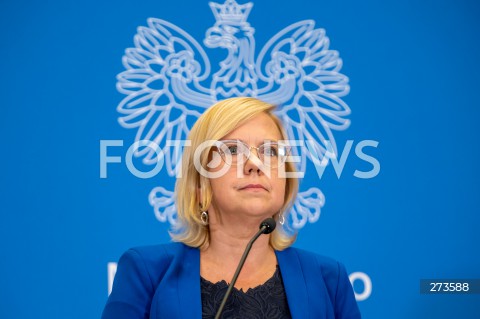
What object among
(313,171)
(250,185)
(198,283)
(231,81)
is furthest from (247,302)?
(231,81)

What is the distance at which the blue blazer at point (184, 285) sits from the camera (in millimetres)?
1378

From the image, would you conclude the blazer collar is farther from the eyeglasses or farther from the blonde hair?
the eyeglasses

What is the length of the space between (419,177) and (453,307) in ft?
1.94

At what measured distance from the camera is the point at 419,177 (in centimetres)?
246

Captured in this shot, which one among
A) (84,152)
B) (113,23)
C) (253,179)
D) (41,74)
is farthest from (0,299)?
(253,179)

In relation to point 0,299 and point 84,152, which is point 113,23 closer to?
point 84,152

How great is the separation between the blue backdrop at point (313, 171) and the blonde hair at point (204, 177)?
32.2 inches

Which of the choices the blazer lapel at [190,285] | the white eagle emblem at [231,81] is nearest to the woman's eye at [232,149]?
the blazer lapel at [190,285]

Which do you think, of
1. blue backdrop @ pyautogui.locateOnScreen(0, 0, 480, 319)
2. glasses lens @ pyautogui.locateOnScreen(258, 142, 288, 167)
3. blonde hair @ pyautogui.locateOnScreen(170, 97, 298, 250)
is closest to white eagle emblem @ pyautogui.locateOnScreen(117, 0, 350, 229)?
blue backdrop @ pyautogui.locateOnScreen(0, 0, 480, 319)

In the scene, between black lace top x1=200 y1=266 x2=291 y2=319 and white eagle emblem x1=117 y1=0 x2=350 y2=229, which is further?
white eagle emblem x1=117 y1=0 x2=350 y2=229

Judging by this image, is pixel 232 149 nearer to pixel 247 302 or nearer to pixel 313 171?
pixel 247 302

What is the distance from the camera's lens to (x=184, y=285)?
1.40m

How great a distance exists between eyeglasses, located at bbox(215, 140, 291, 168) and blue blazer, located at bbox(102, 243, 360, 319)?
278mm

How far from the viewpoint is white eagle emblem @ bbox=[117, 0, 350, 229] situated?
241 centimetres
